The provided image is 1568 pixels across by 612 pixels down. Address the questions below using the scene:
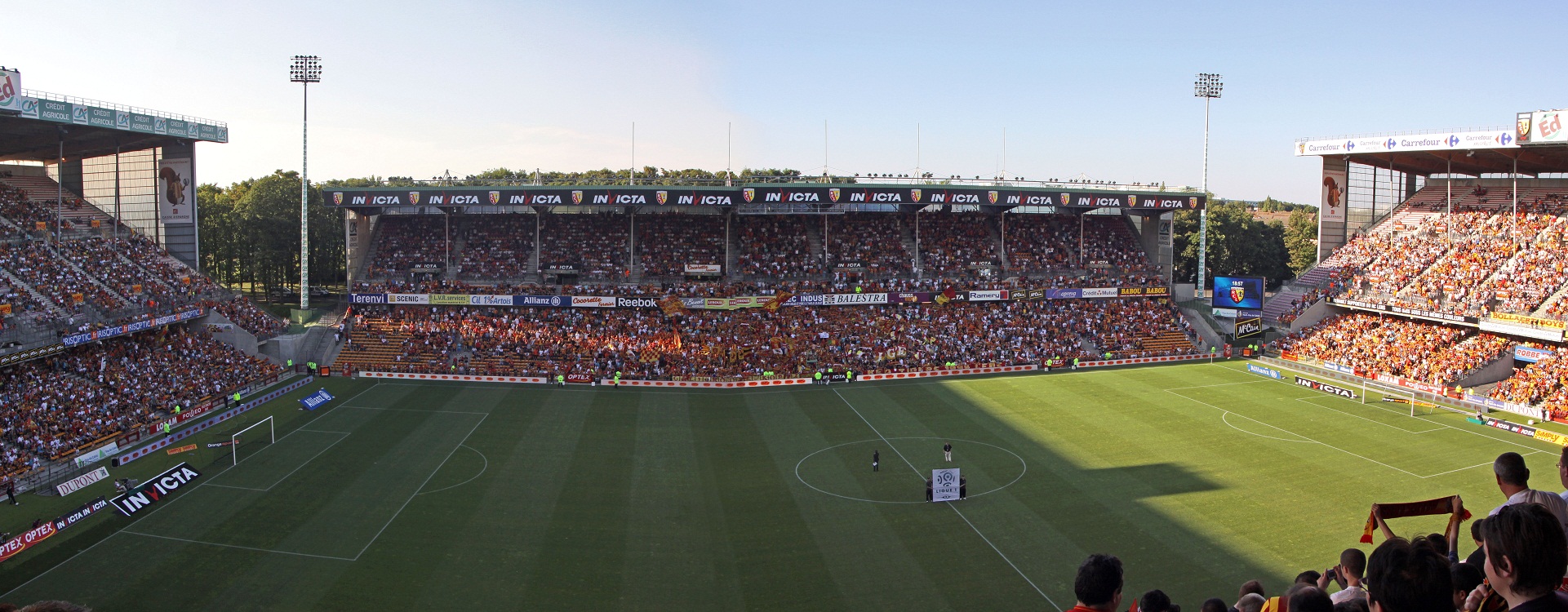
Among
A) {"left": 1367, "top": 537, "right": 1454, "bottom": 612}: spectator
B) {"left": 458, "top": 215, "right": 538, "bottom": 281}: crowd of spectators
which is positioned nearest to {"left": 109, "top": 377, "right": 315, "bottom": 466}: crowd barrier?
{"left": 458, "top": 215, "right": 538, "bottom": 281}: crowd of spectators

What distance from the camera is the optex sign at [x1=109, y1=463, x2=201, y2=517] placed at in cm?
2509

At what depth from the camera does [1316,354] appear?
49.4 meters

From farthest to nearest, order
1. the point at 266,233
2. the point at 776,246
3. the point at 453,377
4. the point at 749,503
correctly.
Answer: the point at 266,233
the point at 776,246
the point at 453,377
the point at 749,503

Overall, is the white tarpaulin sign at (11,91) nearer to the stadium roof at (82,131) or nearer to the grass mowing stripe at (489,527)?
the stadium roof at (82,131)

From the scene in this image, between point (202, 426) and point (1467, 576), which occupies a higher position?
point (1467, 576)

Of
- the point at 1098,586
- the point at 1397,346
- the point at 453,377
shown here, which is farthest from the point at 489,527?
the point at 1397,346

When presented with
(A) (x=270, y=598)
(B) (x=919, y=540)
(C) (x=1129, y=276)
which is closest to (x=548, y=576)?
(A) (x=270, y=598)

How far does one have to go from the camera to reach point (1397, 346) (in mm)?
46219

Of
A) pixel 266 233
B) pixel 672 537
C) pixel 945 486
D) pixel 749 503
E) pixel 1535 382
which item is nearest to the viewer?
pixel 672 537

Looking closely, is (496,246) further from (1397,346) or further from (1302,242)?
(1302,242)

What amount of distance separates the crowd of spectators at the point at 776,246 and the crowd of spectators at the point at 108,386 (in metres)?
28.4

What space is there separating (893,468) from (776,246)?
3109cm

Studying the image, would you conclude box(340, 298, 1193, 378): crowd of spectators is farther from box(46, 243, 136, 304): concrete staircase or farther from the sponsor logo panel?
the sponsor logo panel

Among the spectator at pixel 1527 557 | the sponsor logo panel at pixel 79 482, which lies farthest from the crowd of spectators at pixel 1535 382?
the sponsor logo panel at pixel 79 482
